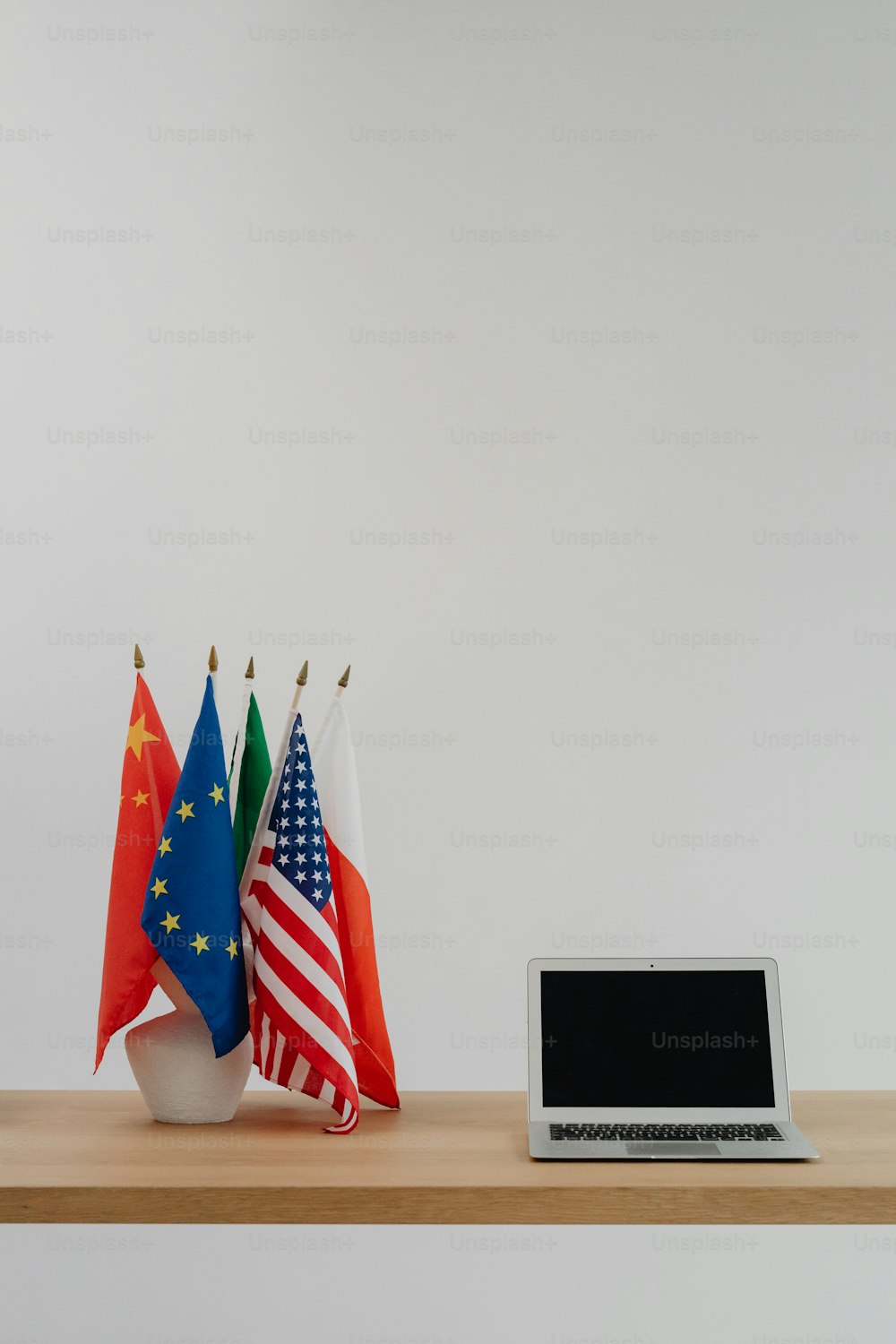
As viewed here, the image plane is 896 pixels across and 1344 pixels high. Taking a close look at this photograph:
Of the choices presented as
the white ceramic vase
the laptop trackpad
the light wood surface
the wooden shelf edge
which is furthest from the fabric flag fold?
the laptop trackpad

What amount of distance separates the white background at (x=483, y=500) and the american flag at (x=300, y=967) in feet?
2.93

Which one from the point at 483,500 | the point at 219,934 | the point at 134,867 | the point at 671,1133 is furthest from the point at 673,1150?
the point at 483,500

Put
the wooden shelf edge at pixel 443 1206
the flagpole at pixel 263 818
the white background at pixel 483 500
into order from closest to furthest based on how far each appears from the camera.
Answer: the wooden shelf edge at pixel 443 1206
the flagpole at pixel 263 818
the white background at pixel 483 500

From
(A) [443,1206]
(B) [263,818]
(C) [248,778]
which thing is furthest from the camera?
(C) [248,778]

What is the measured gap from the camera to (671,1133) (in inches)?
53.7

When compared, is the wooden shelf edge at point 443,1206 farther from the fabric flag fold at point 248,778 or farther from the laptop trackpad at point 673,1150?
the fabric flag fold at point 248,778

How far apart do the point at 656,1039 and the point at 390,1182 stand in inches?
16.2

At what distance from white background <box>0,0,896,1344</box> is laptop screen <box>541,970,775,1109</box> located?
2.92ft

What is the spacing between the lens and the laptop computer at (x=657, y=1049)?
141 cm

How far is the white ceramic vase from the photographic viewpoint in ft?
4.66

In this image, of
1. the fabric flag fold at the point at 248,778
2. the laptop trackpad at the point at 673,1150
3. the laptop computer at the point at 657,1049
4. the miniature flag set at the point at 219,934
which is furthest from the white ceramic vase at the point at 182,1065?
the laptop trackpad at the point at 673,1150

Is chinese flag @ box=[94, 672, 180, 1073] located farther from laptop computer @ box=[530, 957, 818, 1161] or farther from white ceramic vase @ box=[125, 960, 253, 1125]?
laptop computer @ box=[530, 957, 818, 1161]

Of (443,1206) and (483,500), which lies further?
(483,500)

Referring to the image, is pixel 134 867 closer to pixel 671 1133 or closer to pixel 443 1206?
pixel 443 1206
